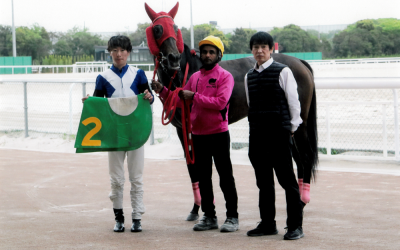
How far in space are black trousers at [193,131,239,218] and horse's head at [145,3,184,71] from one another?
66 cm

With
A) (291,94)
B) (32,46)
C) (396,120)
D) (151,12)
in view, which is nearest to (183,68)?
(151,12)

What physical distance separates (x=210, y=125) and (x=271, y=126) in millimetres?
511

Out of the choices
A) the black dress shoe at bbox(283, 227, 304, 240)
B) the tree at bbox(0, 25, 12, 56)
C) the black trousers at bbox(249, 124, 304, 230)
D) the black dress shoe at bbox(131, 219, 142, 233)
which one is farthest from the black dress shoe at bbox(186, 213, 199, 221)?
the tree at bbox(0, 25, 12, 56)

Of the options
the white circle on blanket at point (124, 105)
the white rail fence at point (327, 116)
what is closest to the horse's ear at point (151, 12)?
the white circle on blanket at point (124, 105)

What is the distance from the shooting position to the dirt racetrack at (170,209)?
3600mm

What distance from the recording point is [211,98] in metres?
3.80

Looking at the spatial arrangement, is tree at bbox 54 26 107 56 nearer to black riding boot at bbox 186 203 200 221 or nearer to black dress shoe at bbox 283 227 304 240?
black riding boot at bbox 186 203 200 221

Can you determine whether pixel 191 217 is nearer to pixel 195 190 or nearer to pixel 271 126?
pixel 195 190

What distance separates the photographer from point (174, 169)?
6844mm

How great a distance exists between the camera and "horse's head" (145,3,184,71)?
408cm

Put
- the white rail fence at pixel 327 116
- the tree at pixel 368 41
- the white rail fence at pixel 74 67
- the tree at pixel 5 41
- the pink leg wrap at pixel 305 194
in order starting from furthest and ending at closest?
1. the tree at pixel 5 41
2. the tree at pixel 368 41
3. the white rail fence at pixel 74 67
4. the white rail fence at pixel 327 116
5. the pink leg wrap at pixel 305 194

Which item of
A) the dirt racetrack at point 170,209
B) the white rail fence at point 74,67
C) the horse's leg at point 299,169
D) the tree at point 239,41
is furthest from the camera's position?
the tree at point 239,41

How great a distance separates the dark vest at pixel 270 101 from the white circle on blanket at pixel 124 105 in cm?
95

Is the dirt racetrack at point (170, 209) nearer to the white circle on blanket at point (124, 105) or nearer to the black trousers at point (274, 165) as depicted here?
the black trousers at point (274, 165)
